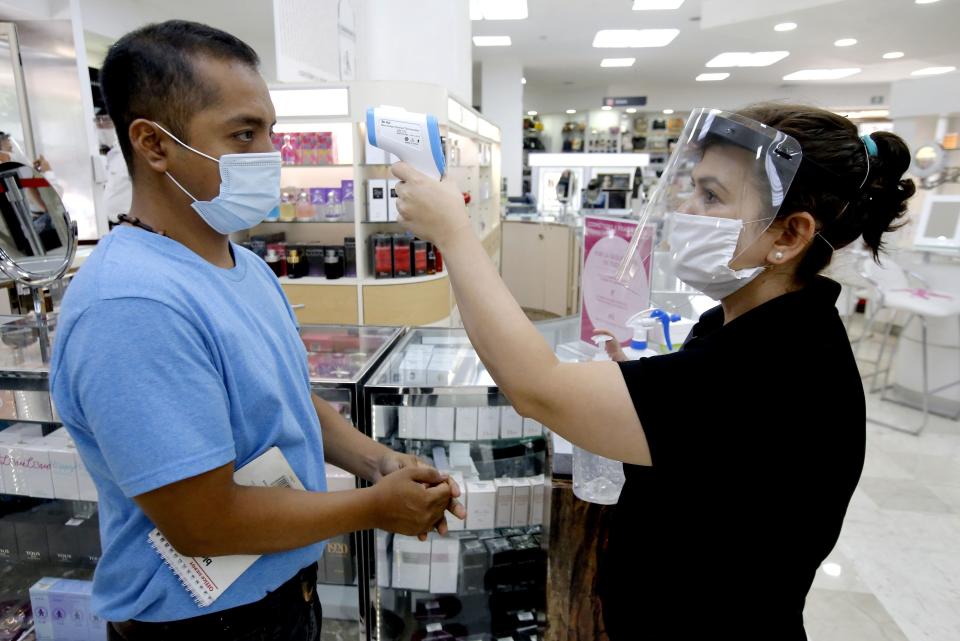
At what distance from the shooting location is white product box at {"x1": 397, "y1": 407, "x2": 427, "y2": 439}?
1.78 meters

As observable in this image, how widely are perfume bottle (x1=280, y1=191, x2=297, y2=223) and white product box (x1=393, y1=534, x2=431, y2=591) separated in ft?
13.1

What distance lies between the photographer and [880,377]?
5711mm

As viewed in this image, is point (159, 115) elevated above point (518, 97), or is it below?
below

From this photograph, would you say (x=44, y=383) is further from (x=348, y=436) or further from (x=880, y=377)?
(x=880, y=377)

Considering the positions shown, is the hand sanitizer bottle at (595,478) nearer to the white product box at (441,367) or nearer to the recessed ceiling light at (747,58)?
the white product box at (441,367)

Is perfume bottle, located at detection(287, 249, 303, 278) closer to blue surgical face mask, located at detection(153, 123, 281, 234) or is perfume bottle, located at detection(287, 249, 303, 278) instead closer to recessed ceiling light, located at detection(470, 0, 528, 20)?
blue surgical face mask, located at detection(153, 123, 281, 234)

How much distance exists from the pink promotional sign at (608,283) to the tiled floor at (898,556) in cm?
160

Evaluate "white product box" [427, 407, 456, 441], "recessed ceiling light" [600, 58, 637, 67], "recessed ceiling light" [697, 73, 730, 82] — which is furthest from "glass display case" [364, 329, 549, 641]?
"recessed ceiling light" [697, 73, 730, 82]

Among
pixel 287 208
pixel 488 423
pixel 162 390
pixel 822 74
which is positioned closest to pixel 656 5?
pixel 287 208

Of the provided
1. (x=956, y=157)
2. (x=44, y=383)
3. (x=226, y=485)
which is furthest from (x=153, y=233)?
(x=956, y=157)

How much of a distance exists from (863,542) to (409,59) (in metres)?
5.42

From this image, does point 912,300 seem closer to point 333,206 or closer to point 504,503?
point 504,503

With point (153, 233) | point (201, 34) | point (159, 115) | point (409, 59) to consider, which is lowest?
point (153, 233)

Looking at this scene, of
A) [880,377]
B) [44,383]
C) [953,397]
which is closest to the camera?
[44,383]
